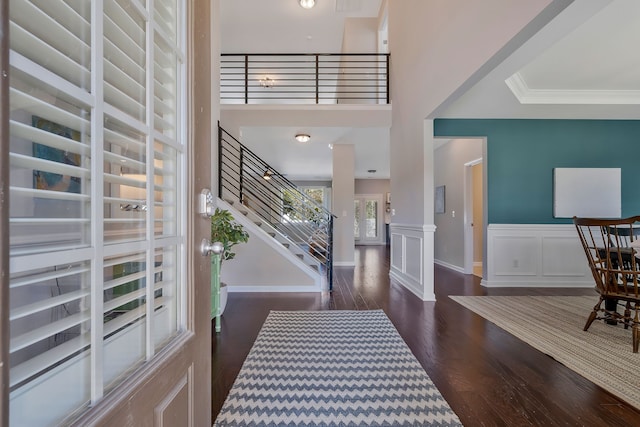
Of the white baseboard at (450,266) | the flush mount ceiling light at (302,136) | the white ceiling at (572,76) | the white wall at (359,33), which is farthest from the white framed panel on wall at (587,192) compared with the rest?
the white wall at (359,33)

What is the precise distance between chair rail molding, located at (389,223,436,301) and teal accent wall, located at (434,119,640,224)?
1.27 meters

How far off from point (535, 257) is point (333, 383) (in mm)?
3817

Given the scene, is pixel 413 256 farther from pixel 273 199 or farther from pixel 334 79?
pixel 334 79

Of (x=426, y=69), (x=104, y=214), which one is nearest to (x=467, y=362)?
→ (x=104, y=214)

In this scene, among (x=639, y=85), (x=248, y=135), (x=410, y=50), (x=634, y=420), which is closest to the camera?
(x=634, y=420)

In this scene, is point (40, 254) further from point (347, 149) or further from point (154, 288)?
point (347, 149)

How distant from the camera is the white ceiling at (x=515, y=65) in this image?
247 centimetres

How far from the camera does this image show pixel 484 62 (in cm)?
215

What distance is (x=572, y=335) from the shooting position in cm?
236

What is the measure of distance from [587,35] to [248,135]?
4.51 metres

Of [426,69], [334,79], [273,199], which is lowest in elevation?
[273,199]

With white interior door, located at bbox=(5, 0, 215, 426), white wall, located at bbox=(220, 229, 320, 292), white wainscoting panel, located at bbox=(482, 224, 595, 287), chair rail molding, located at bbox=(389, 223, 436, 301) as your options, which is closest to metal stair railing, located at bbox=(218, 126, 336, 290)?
white wall, located at bbox=(220, 229, 320, 292)

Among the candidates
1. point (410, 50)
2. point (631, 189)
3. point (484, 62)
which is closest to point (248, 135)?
point (410, 50)

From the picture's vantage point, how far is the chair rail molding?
11.1 ft
